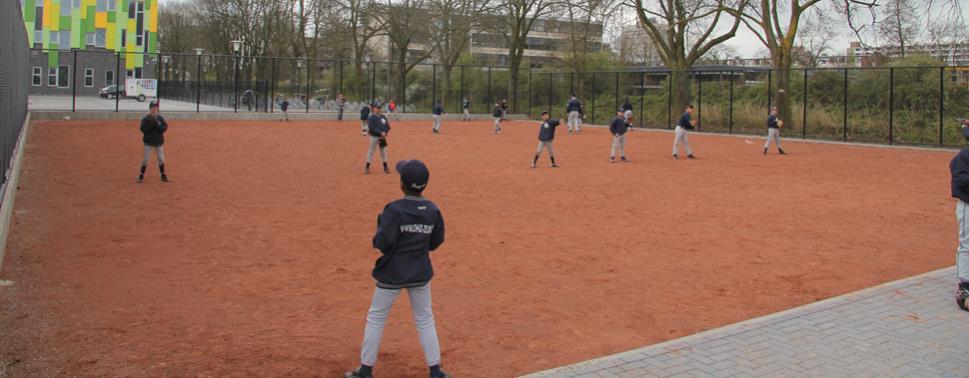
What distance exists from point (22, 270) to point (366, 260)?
3696 millimetres

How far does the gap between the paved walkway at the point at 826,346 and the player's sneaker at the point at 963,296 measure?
8cm

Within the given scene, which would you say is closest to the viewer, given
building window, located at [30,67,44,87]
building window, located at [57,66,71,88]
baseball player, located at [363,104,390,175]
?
baseball player, located at [363,104,390,175]

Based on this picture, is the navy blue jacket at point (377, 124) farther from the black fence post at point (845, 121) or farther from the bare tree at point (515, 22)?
the bare tree at point (515, 22)

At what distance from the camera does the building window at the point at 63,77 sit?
66.4m

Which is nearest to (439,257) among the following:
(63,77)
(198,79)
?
(198,79)

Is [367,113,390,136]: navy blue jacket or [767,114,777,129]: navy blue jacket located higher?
[767,114,777,129]: navy blue jacket

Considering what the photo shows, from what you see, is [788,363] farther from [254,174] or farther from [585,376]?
[254,174]

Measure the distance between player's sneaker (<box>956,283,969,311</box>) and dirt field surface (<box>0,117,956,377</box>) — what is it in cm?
120

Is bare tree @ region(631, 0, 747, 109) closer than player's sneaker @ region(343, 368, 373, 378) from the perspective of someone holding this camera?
No

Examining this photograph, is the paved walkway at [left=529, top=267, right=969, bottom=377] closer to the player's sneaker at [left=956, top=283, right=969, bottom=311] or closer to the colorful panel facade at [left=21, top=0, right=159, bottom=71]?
the player's sneaker at [left=956, top=283, right=969, bottom=311]

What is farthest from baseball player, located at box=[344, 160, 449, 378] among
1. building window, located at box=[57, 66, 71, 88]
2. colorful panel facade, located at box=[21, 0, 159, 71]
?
colorful panel facade, located at box=[21, 0, 159, 71]

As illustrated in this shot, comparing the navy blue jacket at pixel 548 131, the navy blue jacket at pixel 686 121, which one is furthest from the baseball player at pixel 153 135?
the navy blue jacket at pixel 686 121

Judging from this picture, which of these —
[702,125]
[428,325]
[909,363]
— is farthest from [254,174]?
[702,125]

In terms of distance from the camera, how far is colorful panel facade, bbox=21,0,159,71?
72438mm
